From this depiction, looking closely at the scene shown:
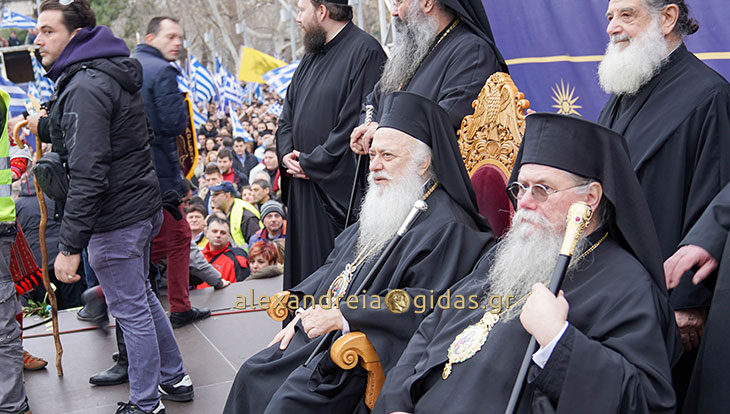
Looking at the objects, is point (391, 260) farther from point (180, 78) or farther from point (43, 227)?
point (180, 78)

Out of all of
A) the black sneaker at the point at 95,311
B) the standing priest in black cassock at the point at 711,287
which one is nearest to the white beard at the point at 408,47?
the standing priest in black cassock at the point at 711,287

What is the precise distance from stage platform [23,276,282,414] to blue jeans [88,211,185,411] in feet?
1.20

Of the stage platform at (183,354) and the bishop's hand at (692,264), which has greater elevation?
the bishop's hand at (692,264)

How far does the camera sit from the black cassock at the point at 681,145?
2.71 metres

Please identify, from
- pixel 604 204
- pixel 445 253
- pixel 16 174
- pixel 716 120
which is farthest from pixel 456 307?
pixel 16 174

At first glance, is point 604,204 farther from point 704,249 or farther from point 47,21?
point 47,21

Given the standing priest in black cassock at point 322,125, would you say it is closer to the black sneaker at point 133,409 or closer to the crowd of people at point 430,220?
the crowd of people at point 430,220

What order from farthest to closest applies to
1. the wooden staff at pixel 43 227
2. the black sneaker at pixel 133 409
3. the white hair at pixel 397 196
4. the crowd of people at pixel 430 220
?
the wooden staff at pixel 43 227 → the black sneaker at pixel 133 409 → the white hair at pixel 397 196 → the crowd of people at pixel 430 220

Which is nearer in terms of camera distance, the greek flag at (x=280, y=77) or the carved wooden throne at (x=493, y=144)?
the carved wooden throne at (x=493, y=144)

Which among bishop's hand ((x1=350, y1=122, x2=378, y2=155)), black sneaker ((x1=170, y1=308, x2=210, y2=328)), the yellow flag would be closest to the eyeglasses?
bishop's hand ((x1=350, y1=122, x2=378, y2=155))

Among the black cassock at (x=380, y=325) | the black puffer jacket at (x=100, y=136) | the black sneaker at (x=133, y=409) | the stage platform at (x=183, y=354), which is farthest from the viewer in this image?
the stage platform at (x=183, y=354)

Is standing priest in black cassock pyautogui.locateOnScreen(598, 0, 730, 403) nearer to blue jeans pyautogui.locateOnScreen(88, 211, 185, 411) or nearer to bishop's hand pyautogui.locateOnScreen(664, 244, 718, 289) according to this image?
bishop's hand pyautogui.locateOnScreen(664, 244, 718, 289)

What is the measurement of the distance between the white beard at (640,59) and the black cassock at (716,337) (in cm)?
70

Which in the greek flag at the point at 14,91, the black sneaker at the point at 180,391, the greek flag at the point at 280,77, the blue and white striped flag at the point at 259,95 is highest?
the greek flag at the point at 14,91
